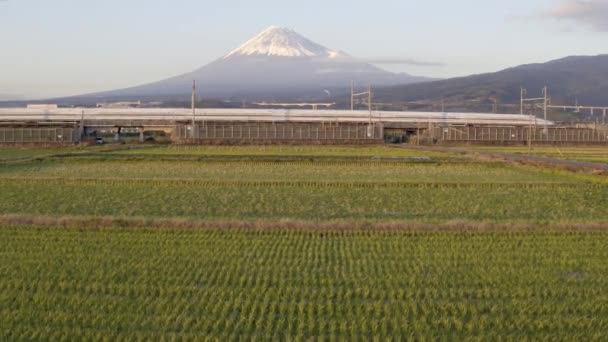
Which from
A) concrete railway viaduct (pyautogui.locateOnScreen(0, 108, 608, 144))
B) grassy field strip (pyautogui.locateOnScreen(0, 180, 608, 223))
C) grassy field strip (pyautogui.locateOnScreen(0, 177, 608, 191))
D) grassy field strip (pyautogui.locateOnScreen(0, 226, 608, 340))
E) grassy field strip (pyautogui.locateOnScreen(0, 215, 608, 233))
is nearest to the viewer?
grassy field strip (pyautogui.locateOnScreen(0, 226, 608, 340))

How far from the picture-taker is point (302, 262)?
23.7 feet

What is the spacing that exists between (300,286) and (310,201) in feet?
21.1

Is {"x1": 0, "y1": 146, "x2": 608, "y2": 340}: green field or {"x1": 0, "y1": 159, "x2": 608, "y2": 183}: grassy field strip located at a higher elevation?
{"x1": 0, "y1": 159, "x2": 608, "y2": 183}: grassy field strip

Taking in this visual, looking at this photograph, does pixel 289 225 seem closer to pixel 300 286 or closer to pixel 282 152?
pixel 300 286

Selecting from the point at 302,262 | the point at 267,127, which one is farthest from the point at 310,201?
the point at 267,127

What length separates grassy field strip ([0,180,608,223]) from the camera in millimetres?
10820

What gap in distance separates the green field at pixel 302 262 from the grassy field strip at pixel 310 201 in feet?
0.15

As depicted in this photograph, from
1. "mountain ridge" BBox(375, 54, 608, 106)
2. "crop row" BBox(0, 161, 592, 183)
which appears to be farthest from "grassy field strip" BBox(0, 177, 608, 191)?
"mountain ridge" BBox(375, 54, 608, 106)

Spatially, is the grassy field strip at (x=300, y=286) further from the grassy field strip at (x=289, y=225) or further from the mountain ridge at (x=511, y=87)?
the mountain ridge at (x=511, y=87)

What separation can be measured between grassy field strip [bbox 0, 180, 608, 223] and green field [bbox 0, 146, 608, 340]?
5cm

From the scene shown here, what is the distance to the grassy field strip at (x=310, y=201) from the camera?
10820mm

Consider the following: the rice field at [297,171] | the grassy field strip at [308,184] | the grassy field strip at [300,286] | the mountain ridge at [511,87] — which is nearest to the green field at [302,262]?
the grassy field strip at [300,286]

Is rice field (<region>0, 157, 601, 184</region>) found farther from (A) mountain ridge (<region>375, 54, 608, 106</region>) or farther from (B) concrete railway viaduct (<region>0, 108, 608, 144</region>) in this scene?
(A) mountain ridge (<region>375, 54, 608, 106</region>)

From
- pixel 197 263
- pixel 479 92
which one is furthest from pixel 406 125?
pixel 479 92
